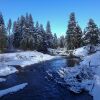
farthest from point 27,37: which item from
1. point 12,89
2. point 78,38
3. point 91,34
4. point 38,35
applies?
point 12,89

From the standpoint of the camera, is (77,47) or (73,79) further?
(77,47)

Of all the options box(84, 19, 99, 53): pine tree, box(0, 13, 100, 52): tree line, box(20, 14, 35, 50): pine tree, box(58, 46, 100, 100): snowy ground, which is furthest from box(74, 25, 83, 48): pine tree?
box(58, 46, 100, 100): snowy ground

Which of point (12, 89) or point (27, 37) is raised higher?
point (27, 37)

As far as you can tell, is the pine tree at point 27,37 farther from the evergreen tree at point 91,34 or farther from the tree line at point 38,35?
the evergreen tree at point 91,34

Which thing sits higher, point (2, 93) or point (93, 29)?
point (93, 29)

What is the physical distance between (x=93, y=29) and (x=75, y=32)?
31.3 ft

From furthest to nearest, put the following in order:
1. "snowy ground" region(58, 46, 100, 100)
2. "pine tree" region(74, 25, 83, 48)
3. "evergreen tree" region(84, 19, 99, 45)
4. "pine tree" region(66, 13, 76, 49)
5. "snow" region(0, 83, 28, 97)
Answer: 1. "pine tree" region(66, 13, 76, 49)
2. "pine tree" region(74, 25, 83, 48)
3. "evergreen tree" region(84, 19, 99, 45)
4. "snow" region(0, 83, 28, 97)
5. "snowy ground" region(58, 46, 100, 100)

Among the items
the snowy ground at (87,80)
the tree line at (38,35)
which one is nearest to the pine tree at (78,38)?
the tree line at (38,35)

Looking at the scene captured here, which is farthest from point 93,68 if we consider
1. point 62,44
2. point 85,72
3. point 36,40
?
point 62,44

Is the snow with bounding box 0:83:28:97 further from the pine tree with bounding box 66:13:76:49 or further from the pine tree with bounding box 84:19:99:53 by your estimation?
the pine tree with bounding box 66:13:76:49

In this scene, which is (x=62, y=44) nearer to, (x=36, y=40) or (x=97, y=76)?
(x=36, y=40)

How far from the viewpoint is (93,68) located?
2892cm

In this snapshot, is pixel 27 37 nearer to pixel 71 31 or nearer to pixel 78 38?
pixel 71 31

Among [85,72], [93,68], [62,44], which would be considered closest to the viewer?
[85,72]
